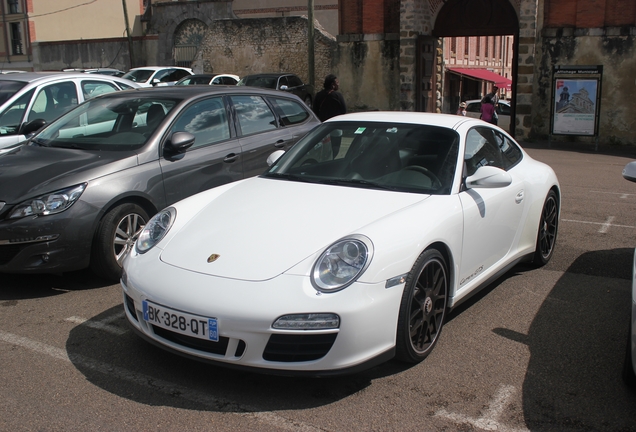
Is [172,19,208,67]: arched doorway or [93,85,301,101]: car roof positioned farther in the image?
[172,19,208,67]: arched doorway

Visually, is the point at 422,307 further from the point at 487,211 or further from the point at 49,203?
the point at 49,203

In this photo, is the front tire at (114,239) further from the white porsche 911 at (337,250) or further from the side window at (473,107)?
the side window at (473,107)

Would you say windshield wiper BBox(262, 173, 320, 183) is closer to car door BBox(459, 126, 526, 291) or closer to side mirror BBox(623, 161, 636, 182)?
car door BBox(459, 126, 526, 291)

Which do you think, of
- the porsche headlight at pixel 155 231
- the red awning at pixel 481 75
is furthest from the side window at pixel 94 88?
the red awning at pixel 481 75

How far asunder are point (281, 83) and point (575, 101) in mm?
10373

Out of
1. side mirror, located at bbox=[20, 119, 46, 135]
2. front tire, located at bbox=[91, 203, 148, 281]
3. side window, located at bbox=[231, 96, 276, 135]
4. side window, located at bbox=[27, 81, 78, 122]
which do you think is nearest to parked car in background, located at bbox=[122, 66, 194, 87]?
side window, located at bbox=[27, 81, 78, 122]

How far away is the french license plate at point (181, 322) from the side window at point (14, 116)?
4.71 meters

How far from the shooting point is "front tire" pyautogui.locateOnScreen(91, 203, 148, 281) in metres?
5.26

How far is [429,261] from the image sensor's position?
→ 12.8 feet

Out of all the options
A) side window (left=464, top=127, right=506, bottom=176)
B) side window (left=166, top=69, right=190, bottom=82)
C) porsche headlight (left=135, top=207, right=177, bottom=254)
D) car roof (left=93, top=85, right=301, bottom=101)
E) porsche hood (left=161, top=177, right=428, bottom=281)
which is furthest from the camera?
side window (left=166, top=69, right=190, bottom=82)

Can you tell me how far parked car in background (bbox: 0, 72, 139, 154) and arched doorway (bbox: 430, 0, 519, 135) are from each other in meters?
15.6

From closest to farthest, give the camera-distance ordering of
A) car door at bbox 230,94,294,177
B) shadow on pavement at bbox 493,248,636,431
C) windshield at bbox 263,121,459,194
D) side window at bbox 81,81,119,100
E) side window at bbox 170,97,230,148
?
shadow on pavement at bbox 493,248,636,431 → windshield at bbox 263,121,459,194 → side window at bbox 170,97,230,148 → car door at bbox 230,94,294,177 → side window at bbox 81,81,119,100

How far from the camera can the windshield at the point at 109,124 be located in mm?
5969

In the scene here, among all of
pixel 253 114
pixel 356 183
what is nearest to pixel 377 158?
pixel 356 183
